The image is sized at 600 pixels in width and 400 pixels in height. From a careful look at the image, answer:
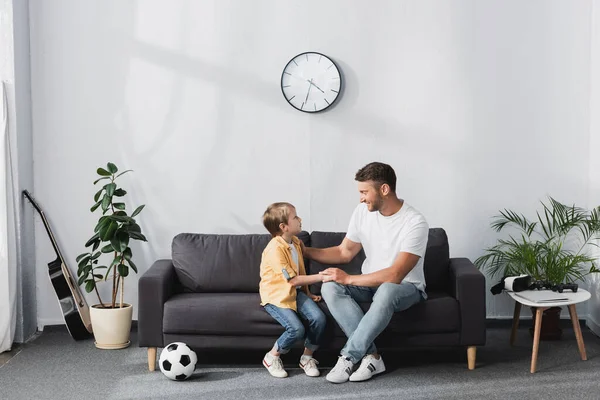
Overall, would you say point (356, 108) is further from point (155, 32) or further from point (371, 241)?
point (155, 32)

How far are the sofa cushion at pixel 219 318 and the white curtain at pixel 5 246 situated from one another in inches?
43.3

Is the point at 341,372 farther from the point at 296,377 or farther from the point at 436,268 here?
the point at 436,268

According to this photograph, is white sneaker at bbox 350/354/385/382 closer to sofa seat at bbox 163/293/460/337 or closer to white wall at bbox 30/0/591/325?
sofa seat at bbox 163/293/460/337

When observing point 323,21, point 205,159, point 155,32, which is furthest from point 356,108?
point 155,32

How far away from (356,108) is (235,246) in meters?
1.23

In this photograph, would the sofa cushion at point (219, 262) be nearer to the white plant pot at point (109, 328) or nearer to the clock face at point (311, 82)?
the white plant pot at point (109, 328)

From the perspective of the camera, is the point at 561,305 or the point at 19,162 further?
the point at 19,162

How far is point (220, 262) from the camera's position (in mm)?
4086

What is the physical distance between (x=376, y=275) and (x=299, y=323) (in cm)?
47

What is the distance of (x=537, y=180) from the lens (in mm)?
4574

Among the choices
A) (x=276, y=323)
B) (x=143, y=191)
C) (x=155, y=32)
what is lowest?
(x=276, y=323)

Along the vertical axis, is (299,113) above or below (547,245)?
above

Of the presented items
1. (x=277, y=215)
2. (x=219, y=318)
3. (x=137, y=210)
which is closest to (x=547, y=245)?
(x=277, y=215)

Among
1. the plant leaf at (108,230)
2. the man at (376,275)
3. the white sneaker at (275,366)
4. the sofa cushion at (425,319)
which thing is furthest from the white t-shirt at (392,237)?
the plant leaf at (108,230)
